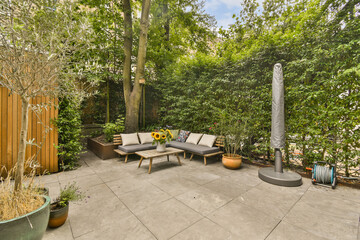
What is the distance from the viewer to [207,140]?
506 cm

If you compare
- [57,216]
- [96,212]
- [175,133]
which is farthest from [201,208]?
[175,133]

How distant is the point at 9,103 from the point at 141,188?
3.25 meters

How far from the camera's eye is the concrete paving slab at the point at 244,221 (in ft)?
6.19

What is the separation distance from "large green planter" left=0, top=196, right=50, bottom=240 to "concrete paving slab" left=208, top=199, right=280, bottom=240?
1924mm

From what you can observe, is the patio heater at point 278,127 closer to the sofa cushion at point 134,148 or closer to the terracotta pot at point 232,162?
the terracotta pot at point 232,162

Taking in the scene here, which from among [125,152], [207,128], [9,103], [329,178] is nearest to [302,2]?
[207,128]

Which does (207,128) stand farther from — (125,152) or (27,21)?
(27,21)

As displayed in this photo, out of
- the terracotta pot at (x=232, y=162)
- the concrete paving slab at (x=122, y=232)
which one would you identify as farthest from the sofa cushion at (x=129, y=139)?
the concrete paving slab at (x=122, y=232)

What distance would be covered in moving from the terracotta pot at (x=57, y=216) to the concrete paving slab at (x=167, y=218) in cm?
92

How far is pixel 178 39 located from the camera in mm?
9336

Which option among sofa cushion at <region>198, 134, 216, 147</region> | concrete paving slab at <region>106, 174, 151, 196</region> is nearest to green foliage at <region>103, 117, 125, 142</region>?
concrete paving slab at <region>106, 174, 151, 196</region>

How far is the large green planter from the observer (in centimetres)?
132

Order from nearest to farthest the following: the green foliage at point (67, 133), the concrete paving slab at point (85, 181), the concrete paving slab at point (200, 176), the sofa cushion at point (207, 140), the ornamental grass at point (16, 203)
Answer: the ornamental grass at point (16, 203) → the concrete paving slab at point (85, 181) → the concrete paving slab at point (200, 176) → the green foliage at point (67, 133) → the sofa cushion at point (207, 140)

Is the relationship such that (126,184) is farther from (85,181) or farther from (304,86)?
(304,86)
